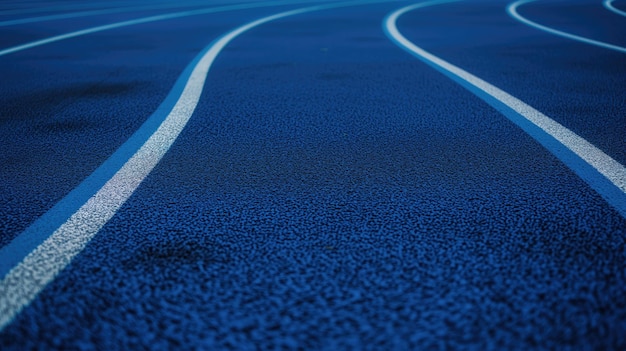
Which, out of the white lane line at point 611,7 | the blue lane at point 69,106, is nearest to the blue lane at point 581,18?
the white lane line at point 611,7

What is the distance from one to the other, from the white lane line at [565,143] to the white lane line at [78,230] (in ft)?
8.65

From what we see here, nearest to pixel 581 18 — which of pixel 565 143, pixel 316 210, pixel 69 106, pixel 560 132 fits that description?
pixel 560 132

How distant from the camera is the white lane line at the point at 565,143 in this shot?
9.27 feet

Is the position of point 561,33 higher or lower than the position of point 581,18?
lower

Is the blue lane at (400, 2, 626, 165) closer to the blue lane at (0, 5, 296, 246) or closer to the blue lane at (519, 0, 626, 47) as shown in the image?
the blue lane at (519, 0, 626, 47)

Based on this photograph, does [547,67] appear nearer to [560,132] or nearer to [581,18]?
[560,132]

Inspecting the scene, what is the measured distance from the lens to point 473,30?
34.7 ft

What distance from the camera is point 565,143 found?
11.7ft

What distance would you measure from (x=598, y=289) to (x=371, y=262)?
0.86 meters

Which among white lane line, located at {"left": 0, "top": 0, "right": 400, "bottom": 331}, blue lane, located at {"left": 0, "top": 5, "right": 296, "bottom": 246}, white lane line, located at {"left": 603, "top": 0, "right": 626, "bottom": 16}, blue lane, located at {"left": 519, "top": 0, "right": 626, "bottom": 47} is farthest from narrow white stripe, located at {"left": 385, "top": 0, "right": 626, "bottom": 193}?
white lane line, located at {"left": 603, "top": 0, "right": 626, "bottom": 16}

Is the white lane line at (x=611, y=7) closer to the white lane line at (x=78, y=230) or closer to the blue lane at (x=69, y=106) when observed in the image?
the blue lane at (x=69, y=106)

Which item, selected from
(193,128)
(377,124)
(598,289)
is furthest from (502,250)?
(193,128)

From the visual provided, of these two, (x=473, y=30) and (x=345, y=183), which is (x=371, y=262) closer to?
(x=345, y=183)

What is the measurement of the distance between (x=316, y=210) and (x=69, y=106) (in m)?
3.50
